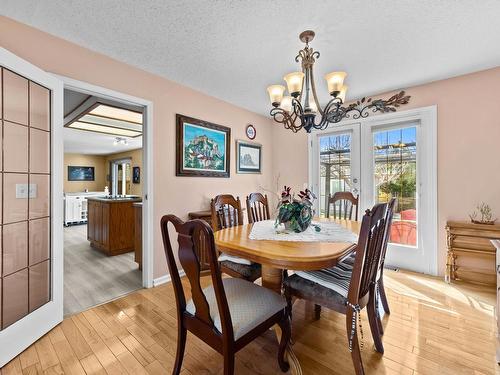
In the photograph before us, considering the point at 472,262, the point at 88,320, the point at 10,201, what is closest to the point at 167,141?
the point at 10,201

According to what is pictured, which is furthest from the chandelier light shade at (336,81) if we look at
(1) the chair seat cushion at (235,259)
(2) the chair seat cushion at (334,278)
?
(1) the chair seat cushion at (235,259)

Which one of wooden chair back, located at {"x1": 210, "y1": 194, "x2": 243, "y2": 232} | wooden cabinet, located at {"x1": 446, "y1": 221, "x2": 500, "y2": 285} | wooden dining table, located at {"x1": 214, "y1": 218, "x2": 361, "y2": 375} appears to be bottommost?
wooden cabinet, located at {"x1": 446, "y1": 221, "x2": 500, "y2": 285}

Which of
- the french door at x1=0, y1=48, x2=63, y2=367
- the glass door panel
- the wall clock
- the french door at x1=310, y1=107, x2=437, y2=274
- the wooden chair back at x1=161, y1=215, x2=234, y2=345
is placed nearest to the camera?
the wooden chair back at x1=161, y1=215, x2=234, y2=345

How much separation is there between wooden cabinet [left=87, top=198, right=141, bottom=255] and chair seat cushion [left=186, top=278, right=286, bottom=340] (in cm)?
283

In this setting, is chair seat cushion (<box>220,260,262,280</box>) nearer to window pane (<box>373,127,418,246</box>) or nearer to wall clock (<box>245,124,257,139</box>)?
window pane (<box>373,127,418,246</box>)

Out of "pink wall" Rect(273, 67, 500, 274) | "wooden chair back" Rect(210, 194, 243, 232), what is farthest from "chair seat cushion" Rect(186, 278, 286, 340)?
"pink wall" Rect(273, 67, 500, 274)

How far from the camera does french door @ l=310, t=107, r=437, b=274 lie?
280cm

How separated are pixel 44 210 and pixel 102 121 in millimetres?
2550

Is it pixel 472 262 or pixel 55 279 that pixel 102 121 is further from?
pixel 472 262

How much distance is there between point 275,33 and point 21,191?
227cm

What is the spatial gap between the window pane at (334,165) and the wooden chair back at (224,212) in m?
1.86

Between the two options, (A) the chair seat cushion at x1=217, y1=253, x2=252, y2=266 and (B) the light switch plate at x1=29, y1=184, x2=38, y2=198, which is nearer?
(B) the light switch plate at x1=29, y1=184, x2=38, y2=198

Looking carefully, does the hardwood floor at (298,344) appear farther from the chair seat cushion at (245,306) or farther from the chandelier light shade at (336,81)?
the chandelier light shade at (336,81)

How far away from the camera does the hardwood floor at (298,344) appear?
142 centimetres
